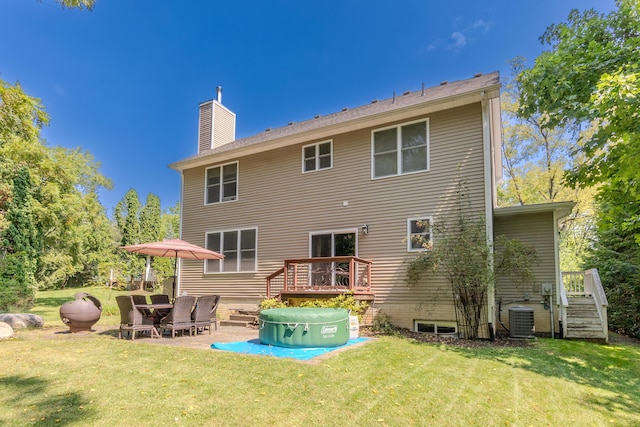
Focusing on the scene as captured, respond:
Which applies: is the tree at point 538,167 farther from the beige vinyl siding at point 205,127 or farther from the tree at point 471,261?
the beige vinyl siding at point 205,127

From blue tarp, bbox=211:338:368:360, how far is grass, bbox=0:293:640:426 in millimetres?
497

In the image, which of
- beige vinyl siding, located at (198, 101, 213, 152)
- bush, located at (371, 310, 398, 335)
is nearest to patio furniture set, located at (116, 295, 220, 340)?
bush, located at (371, 310, 398, 335)

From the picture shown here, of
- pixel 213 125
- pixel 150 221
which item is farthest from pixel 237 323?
pixel 150 221

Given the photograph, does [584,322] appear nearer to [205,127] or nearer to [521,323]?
[521,323]

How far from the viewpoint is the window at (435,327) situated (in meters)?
9.08

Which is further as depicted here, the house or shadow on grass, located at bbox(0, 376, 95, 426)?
the house

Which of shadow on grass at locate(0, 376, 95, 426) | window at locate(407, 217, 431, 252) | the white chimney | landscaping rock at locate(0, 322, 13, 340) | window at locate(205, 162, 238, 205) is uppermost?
the white chimney

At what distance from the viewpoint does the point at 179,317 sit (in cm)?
814

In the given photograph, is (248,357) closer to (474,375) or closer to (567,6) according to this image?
(474,375)

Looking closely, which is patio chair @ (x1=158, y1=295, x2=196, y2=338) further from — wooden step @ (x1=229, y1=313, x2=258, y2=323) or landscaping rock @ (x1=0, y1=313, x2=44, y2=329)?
landscaping rock @ (x1=0, y1=313, x2=44, y2=329)

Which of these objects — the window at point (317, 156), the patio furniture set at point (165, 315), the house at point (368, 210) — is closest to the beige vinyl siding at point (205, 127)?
the house at point (368, 210)

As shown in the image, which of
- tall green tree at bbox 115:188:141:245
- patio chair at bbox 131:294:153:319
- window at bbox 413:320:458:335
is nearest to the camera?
patio chair at bbox 131:294:153:319

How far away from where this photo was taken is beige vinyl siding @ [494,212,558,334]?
30.0 feet

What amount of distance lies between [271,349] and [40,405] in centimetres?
367
